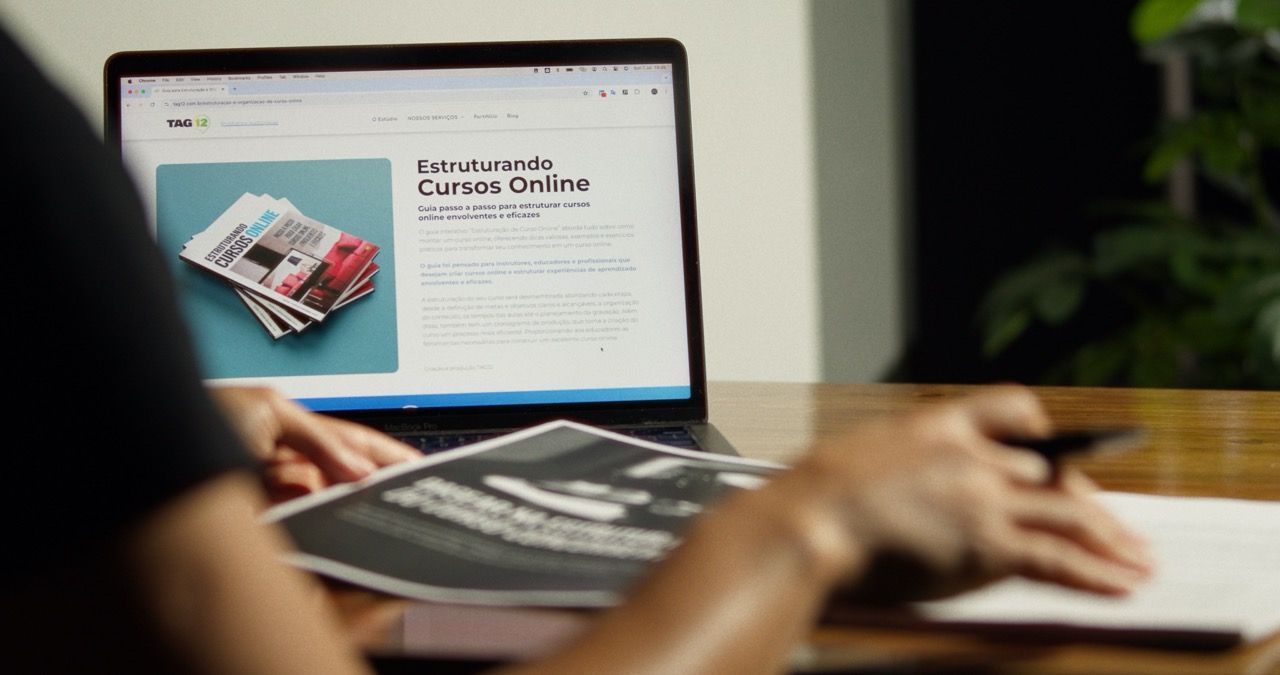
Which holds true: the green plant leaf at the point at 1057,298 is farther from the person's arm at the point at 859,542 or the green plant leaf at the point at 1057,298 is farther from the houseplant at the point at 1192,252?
the person's arm at the point at 859,542

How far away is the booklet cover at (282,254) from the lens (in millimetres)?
903

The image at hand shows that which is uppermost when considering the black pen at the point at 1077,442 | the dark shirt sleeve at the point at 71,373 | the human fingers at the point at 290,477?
the dark shirt sleeve at the point at 71,373

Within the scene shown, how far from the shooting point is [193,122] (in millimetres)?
927

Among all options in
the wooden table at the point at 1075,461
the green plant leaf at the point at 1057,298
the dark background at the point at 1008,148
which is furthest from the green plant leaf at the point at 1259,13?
the dark background at the point at 1008,148

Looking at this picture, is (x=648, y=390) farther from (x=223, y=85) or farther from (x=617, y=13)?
(x=617, y=13)

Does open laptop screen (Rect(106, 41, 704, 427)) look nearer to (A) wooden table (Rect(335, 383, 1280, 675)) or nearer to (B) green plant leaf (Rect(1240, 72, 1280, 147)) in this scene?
(A) wooden table (Rect(335, 383, 1280, 675))

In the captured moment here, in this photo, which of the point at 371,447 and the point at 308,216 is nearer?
the point at 371,447

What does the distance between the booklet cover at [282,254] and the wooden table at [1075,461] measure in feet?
1.07

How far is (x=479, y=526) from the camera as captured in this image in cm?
53

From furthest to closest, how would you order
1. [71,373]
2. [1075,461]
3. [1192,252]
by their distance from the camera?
1. [1192,252]
2. [1075,461]
3. [71,373]

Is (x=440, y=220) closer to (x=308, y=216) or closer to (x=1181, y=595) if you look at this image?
(x=308, y=216)

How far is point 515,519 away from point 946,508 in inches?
8.4

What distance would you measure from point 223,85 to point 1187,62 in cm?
227

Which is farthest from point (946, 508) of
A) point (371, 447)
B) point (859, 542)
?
point (371, 447)
